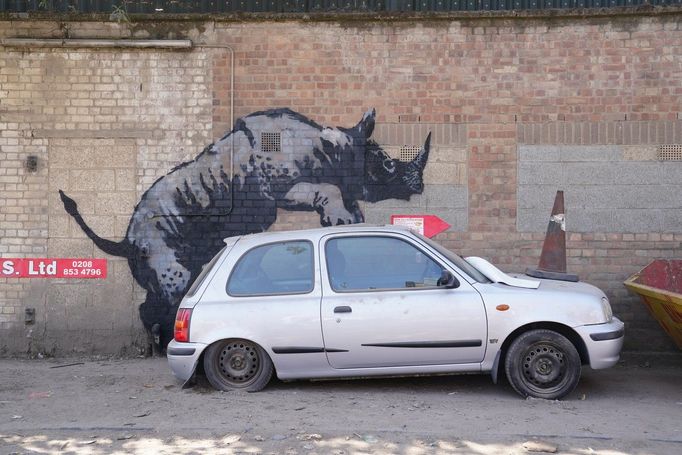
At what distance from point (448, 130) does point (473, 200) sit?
35.7 inches

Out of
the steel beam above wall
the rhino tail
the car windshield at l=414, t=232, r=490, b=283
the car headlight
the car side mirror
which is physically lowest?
the car headlight

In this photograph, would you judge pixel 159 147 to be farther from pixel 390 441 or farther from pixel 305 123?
pixel 390 441

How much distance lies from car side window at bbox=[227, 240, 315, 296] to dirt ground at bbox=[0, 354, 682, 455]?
3.18 ft

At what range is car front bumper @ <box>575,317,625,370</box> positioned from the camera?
22.0ft

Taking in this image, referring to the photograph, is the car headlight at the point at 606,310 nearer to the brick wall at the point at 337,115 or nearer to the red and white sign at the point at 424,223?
the brick wall at the point at 337,115

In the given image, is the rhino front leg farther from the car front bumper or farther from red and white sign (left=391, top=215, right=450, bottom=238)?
the car front bumper

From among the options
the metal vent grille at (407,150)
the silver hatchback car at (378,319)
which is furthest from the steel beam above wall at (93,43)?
the silver hatchback car at (378,319)

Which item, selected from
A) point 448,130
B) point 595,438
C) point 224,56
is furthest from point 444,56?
point 595,438

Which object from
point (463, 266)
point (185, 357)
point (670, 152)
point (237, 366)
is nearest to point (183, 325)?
point (185, 357)

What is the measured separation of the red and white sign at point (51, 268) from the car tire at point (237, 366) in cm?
299

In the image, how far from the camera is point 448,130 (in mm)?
9273

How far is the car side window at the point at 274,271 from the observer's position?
7.00 m

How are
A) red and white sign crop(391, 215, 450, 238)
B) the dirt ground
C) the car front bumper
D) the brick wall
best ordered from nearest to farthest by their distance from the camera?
the dirt ground, the car front bumper, the brick wall, red and white sign crop(391, 215, 450, 238)

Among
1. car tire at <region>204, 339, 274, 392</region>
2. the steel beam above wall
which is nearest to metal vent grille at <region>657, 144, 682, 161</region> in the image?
car tire at <region>204, 339, 274, 392</region>
